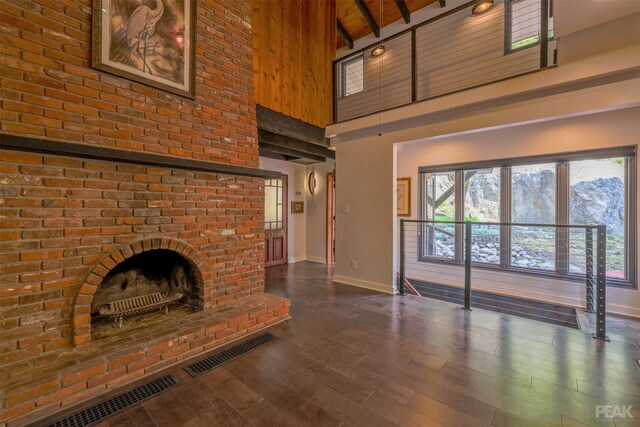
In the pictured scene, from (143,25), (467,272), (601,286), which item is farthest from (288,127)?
(601,286)

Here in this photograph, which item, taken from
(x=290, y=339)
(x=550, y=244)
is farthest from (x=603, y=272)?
(x=290, y=339)

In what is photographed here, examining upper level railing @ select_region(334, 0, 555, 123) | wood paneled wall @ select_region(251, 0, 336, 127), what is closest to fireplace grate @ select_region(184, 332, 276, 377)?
wood paneled wall @ select_region(251, 0, 336, 127)

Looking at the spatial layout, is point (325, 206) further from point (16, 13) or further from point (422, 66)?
point (16, 13)

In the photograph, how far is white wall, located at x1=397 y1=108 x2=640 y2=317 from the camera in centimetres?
338

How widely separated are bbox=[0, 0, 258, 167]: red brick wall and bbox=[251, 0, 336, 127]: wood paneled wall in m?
0.33

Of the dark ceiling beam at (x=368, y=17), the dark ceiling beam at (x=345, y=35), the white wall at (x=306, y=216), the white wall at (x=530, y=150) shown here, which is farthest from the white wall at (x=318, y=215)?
the dark ceiling beam at (x=368, y=17)

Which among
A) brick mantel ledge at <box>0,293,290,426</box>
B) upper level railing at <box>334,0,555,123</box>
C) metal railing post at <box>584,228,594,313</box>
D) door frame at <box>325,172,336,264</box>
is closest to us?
brick mantel ledge at <box>0,293,290,426</box>

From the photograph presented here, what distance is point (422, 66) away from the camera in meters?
4.69

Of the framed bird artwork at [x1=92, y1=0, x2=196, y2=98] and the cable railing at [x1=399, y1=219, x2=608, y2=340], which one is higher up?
the framed bird artwork at [x1=92, y1=0, x2=196, y2=98]

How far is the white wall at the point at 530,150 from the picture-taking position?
3381 millimetres

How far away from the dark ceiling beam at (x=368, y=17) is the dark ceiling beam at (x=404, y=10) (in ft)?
1.71

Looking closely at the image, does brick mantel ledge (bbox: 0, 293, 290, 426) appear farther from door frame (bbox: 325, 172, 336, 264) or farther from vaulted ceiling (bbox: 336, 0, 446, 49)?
vaulted ceiling (bbox: 336, 0, 446, 49)

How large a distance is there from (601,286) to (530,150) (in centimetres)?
225

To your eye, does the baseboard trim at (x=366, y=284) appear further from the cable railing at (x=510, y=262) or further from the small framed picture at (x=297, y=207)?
the small framed picture at (x=297, y=207)
